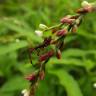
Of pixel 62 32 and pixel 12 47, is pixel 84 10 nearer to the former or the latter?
pixel 62 32

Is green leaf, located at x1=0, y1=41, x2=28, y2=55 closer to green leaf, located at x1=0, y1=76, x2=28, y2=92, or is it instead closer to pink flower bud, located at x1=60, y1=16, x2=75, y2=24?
green leaf, located at x1=0, y1=76, x2=28, y2=92

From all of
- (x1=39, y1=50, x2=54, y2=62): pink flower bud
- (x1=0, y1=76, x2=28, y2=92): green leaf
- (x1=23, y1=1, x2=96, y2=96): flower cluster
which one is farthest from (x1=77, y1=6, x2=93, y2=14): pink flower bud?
(x1=0, y1=76, x2=28, y2=92): green leaf

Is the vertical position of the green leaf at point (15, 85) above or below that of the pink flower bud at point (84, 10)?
below

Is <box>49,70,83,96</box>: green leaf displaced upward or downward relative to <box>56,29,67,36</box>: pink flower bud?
downward

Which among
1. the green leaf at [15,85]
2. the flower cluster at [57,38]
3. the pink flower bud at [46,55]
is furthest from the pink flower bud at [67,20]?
the green leaf at [15,85]

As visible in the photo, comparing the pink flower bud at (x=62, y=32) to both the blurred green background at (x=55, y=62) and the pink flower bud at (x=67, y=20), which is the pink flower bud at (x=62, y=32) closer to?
the pink flower bud at (x=67, y=20)

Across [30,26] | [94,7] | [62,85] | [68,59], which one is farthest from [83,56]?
[94,7]

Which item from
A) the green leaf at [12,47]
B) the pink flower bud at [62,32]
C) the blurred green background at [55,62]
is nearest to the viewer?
the pink flower bud at [62,32]

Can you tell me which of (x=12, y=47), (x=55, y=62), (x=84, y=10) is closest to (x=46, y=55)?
(x=84, y=10)

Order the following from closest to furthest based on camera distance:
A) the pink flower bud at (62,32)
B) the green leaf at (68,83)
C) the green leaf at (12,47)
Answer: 1. the pink flower bud at (62,32)
2. the green leaf at (68,83)
3. the green leaf at (12,47)
